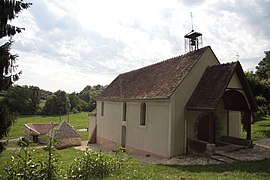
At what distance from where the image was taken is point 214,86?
13383 millimetres

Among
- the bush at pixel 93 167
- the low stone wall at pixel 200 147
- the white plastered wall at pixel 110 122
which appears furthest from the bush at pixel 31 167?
the white plastered wall at pixel 110 122

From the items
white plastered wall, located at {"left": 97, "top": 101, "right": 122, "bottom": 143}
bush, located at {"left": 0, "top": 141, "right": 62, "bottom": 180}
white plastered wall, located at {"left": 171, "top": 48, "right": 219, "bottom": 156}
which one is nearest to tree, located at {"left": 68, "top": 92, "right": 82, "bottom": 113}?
white plastered wall, located at {"left": 97, "top": 101, "right": 122, "bottom": 143}

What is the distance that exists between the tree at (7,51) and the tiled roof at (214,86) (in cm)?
997

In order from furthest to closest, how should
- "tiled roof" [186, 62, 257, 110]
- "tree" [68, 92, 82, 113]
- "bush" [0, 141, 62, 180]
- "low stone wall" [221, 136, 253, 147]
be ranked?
1. "tree" [68, 92, 82, 113]
2. "low stone wall" [221, 136, 253, 147]
3. "tiled roof" [186, 62, 257, 110]
4. "bush" [0, 141, 62, 180]

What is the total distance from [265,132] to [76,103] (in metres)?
66.1

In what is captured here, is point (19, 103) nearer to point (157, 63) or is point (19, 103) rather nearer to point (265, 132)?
point (157, 63)

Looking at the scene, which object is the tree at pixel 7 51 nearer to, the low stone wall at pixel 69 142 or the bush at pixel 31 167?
the bush at pixel 31 167

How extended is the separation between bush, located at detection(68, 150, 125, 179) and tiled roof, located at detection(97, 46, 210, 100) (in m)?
6.28

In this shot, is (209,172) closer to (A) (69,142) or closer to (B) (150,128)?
(B) (150,128)

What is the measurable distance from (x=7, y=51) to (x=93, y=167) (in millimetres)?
6516

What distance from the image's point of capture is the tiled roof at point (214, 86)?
1260cm

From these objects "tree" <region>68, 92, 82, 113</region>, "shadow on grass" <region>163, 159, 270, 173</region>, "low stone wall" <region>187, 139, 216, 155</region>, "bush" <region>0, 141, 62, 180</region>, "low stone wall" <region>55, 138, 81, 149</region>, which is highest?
"tree" <region>68, 92, 82, 113</region>

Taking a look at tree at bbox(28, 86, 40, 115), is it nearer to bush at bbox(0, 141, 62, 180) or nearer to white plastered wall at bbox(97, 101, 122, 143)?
white plastered wall at bbox(97, 101, 122, 143)

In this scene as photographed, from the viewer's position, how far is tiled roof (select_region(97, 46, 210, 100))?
48.2 feet
